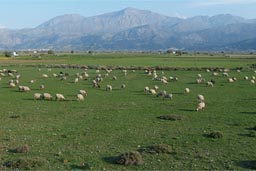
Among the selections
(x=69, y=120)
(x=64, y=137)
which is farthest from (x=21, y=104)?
(x=64, y=137)

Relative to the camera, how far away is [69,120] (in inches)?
1080

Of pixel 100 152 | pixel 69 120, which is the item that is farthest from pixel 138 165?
pixel 69 120

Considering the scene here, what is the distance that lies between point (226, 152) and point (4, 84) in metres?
41.6

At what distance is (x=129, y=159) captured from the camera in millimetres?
17266

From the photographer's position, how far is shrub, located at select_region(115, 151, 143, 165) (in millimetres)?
17175

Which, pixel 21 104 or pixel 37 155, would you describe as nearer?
pixel 37 155

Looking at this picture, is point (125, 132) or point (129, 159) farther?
point (125, 132)

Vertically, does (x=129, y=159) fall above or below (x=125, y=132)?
above

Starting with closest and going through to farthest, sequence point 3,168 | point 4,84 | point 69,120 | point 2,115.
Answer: point 3,168 < point 69,120 < point 2,115 < point 4,84

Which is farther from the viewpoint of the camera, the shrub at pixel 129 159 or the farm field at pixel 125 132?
the farm field at pixel 125 132

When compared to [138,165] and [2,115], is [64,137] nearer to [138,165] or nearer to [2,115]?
[138,165]

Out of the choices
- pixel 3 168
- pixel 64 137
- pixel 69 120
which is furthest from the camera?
pixel 69 120

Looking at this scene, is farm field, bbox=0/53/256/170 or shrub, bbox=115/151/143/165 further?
farm field, bbox=0/53/256/170

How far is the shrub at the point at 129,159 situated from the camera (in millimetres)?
17175
